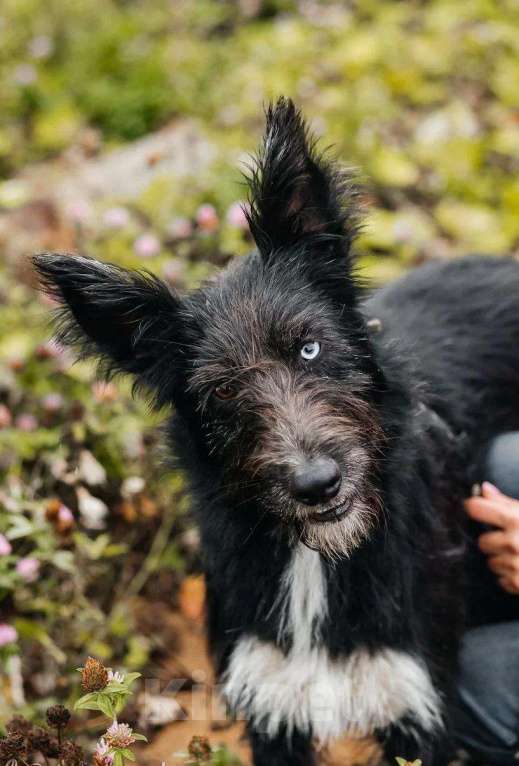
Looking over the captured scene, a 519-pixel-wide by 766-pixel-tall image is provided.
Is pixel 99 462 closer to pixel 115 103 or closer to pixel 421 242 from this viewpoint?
pixel 421 242

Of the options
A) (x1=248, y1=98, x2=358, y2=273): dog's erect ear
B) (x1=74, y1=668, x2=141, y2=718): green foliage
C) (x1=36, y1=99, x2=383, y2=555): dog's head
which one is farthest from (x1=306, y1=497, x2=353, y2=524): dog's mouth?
(x1=248, y1=98, x2=358, y2=273): dog's erect ear

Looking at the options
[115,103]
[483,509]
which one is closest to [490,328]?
[483,509]

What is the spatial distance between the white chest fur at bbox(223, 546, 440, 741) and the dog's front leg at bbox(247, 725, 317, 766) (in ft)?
0.46

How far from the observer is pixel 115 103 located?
7152 mm

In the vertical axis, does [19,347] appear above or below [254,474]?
above

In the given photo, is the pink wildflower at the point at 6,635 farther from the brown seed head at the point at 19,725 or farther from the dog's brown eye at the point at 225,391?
the dog's brown eye at the point at 225,391

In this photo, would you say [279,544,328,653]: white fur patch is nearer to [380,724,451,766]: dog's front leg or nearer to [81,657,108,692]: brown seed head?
[380,724,451,766]: dog's front leg

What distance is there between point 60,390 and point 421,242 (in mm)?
2566

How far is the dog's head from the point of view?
2.56 m

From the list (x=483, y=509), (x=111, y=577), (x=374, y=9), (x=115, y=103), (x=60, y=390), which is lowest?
(x=111, y=577)

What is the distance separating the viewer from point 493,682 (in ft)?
10.5

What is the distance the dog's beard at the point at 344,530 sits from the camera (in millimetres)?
2590

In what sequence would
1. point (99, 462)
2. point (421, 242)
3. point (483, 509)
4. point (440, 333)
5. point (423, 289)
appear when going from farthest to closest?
1. point (421, 242)
2. point (99, 462)
3. point (423, 289)
4. point (440, 333)
5. point (483, 509)

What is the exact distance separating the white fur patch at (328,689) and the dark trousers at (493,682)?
328 mm
